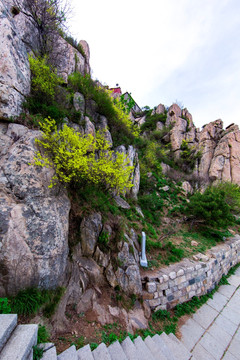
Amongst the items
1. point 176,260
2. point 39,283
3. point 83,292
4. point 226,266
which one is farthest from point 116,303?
point 226,266

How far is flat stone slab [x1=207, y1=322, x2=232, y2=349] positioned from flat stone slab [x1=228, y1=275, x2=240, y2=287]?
2.69 meters

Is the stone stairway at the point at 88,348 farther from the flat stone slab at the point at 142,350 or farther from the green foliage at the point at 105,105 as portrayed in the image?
the green foliage at the point at 105,105

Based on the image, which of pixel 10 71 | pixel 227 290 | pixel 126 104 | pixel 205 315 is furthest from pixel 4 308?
pixel 126 104

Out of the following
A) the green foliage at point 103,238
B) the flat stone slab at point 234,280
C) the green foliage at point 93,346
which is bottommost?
the flat stone slab at point 234,280

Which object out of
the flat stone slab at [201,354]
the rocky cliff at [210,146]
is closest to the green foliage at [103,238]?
the flat stone slab at [201,354]

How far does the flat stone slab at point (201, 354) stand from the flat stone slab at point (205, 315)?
68 cm

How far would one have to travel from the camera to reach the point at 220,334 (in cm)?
371

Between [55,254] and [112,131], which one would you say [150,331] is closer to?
[55,254]

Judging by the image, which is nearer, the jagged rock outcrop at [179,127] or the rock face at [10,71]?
the rock face at [10,71]

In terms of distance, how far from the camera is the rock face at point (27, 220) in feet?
7.19

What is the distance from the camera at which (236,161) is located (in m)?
13.8

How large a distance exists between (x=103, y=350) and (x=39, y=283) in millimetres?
1678

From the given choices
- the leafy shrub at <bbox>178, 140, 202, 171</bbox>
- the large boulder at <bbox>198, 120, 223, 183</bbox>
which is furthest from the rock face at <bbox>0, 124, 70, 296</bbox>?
the large boulder at <bbox>198, 120, 223, 183</bbox>

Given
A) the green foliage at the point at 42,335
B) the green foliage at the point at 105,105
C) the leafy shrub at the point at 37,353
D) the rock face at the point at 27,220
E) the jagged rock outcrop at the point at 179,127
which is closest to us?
the leafy shrub at the point at 37,353
